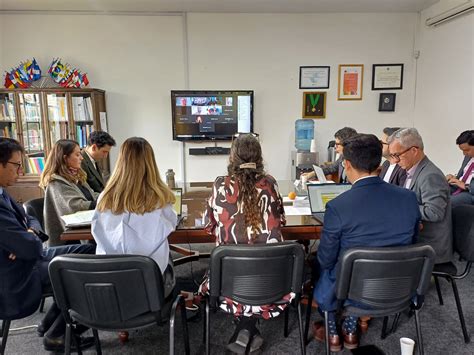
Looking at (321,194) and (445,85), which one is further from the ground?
(445,85)

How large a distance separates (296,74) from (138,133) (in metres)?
2.32

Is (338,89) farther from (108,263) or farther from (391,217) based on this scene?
(108,263)

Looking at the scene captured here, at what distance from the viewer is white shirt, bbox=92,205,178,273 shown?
1504 mm

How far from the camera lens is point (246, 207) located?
61.6 inches

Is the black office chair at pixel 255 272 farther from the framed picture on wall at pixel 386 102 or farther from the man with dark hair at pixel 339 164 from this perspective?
the framed picture on wall at pixel 386 102

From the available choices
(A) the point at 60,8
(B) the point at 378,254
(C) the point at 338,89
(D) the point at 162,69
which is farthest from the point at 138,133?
(B) the point at 378,254

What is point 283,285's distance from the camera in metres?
1.50

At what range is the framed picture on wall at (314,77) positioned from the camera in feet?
15.1

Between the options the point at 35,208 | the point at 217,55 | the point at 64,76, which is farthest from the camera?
the point at 217,55

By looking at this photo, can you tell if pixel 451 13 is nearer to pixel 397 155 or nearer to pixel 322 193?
pixel 397 155

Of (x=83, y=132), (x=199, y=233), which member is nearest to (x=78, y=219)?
(x=199, y=233)

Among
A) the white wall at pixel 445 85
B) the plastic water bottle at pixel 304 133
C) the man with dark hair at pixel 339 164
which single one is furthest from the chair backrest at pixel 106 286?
the white wall at pixel 445 85

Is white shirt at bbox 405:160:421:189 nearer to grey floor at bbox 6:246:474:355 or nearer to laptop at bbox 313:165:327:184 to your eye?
laptop at bbox 313:165:327:184

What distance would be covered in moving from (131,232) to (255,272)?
22.7 inches
